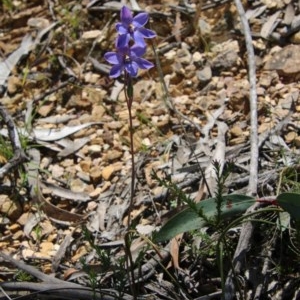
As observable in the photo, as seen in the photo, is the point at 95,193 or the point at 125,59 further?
the point at 95,193

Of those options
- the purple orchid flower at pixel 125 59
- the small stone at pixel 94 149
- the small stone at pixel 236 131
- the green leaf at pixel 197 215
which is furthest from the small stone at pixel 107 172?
the purple orchid flower at pixel 125 59

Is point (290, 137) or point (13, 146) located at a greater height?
point (13, 146)

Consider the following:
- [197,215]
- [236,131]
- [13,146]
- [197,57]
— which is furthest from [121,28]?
[197,57]

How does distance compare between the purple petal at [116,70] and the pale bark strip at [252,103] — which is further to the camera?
the pale bark strip at [252,103]

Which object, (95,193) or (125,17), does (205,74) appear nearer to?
(95,193)

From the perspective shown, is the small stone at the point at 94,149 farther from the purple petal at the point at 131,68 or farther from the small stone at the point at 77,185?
the purple petal at the point at 131,68

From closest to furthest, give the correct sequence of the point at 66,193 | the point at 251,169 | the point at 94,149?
the point at 251,169, the point at 66,193, the point at 94,149

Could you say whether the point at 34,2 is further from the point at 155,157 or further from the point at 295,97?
the point at 295,97

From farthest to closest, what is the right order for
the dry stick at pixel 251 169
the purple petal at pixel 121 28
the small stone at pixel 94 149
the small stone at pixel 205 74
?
the small stone at pixel 205 74 < the small stone at pixel 94 149 < the dry stick at pixel 251 169 < the purple petal at pixel 121 28
